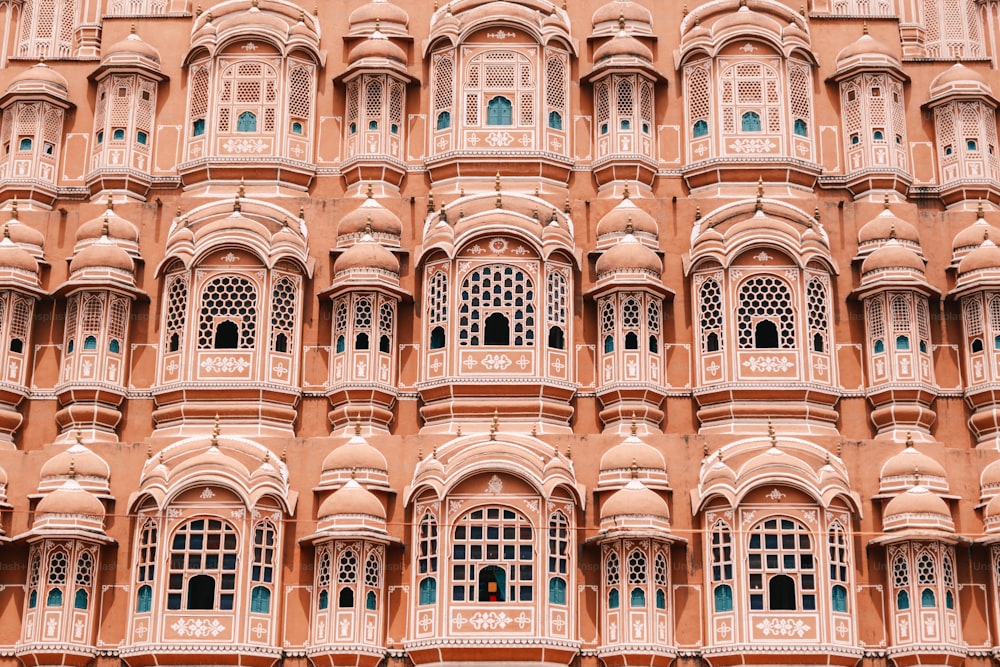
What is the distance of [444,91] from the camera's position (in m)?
39.3

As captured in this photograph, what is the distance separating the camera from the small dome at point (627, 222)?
3684 centimetres

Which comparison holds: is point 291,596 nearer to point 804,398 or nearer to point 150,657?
point 150,657

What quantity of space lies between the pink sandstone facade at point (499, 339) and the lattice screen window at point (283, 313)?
67 mm

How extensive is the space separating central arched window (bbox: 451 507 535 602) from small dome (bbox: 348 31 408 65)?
12260 millimetres

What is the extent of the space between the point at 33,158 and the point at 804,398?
765 inches

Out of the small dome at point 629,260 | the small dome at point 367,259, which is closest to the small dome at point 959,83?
the small dome at point 629,260

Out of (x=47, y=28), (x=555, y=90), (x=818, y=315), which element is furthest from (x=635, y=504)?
(x=47, y=28)

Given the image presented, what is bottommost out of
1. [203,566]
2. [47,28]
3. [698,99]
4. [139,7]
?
[203,566]

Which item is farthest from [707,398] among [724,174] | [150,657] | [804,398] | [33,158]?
[33,158]

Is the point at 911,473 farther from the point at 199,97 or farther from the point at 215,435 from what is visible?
the point at 199,97

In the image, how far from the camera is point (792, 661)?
106 feet

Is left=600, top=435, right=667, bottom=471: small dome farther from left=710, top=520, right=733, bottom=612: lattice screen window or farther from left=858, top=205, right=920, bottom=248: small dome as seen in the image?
left=858, top=205, right=920, bottom=248: small dome

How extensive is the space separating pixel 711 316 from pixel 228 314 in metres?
10.8

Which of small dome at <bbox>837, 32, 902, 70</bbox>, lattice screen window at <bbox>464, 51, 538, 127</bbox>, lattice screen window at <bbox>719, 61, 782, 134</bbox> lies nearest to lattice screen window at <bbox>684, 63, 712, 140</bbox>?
lattice screen window at <bbox>719, 61, 782, 134</bbox>
